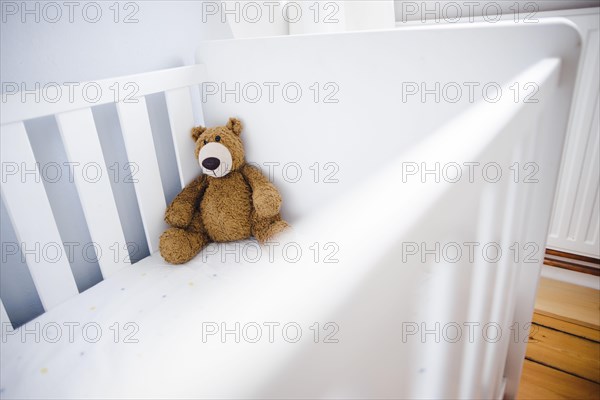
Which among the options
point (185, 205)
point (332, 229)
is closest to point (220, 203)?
point (185, 205)

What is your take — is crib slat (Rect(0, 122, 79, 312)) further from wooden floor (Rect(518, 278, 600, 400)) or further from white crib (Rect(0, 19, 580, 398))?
wooden floor (Rect(518, 278, 600, 400))

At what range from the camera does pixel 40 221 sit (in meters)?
0.78

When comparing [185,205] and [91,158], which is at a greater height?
[91,158]

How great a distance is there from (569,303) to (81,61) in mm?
1599

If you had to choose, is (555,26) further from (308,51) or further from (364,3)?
(364,3)

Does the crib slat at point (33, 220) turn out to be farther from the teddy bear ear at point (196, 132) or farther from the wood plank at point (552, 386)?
the wood plank at point (552, 386)

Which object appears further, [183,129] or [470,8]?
[470,8]

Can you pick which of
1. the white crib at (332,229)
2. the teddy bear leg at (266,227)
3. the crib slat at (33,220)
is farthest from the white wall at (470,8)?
the crib slat at (33,220)

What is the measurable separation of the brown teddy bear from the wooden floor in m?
0.79

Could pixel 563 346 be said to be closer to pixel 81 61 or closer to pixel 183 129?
pixel 183 129

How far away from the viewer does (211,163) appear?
0.96 metres

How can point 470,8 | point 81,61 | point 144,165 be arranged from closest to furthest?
point 81,61 → point 144,165 → point 470,8

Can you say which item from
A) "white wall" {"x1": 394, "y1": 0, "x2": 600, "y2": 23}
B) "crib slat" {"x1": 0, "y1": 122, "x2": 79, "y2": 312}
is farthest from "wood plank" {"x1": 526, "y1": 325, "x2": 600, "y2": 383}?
"crib slat" {"x1": 0, "y1": 122, "x2": 79, "y2": 312}

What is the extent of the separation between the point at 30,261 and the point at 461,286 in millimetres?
814
